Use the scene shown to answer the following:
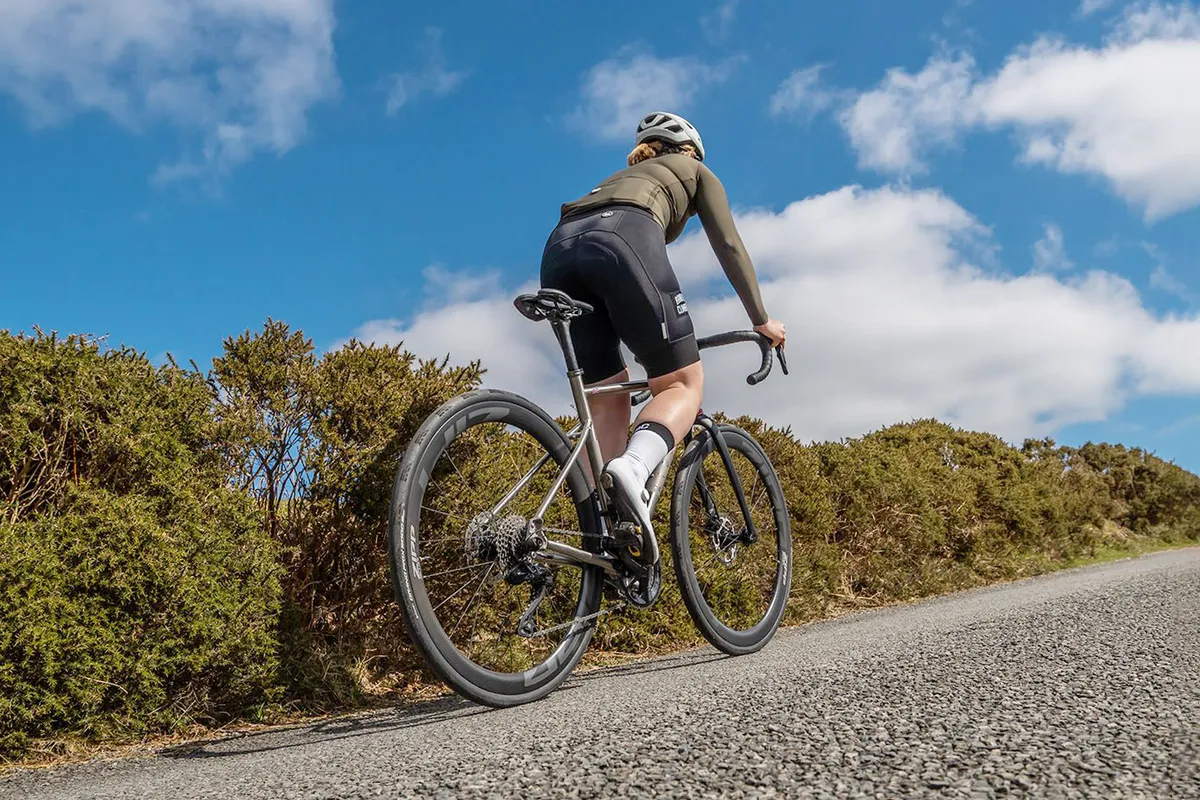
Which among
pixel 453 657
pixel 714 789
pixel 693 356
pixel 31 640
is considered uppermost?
pixel 693 356

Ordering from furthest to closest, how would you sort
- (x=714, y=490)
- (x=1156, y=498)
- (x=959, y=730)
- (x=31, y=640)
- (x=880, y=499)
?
1. (x=1156, y=498)
2. (x=880, y=499)
3. (x=714, y=490)
4. (x=31, y=640)
5. (x=959, y=730)

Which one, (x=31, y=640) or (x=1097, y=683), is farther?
(x=31, y=640)

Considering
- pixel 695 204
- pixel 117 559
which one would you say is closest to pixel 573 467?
pixel 695 204

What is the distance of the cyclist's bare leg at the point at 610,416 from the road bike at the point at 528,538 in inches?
4.0

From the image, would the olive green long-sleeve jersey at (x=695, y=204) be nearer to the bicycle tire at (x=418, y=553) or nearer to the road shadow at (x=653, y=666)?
the bicycle tire at (x=418, y=553)

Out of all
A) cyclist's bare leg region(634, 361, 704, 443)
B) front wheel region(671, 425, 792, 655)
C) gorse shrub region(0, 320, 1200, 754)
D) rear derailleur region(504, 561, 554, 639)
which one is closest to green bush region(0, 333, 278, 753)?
gorse shrub region(0, 320, 1200, 754)

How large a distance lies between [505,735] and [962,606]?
4.11 m

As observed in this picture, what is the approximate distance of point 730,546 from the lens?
15.5 ft

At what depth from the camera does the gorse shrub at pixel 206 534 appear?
3139 millimetres

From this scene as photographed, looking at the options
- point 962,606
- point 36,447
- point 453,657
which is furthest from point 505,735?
point 962,606

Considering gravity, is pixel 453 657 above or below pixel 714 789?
above

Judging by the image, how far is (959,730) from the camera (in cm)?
210

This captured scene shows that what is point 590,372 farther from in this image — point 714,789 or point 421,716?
point 714,789

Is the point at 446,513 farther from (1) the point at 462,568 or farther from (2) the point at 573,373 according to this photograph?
(2) the point at 573,373
